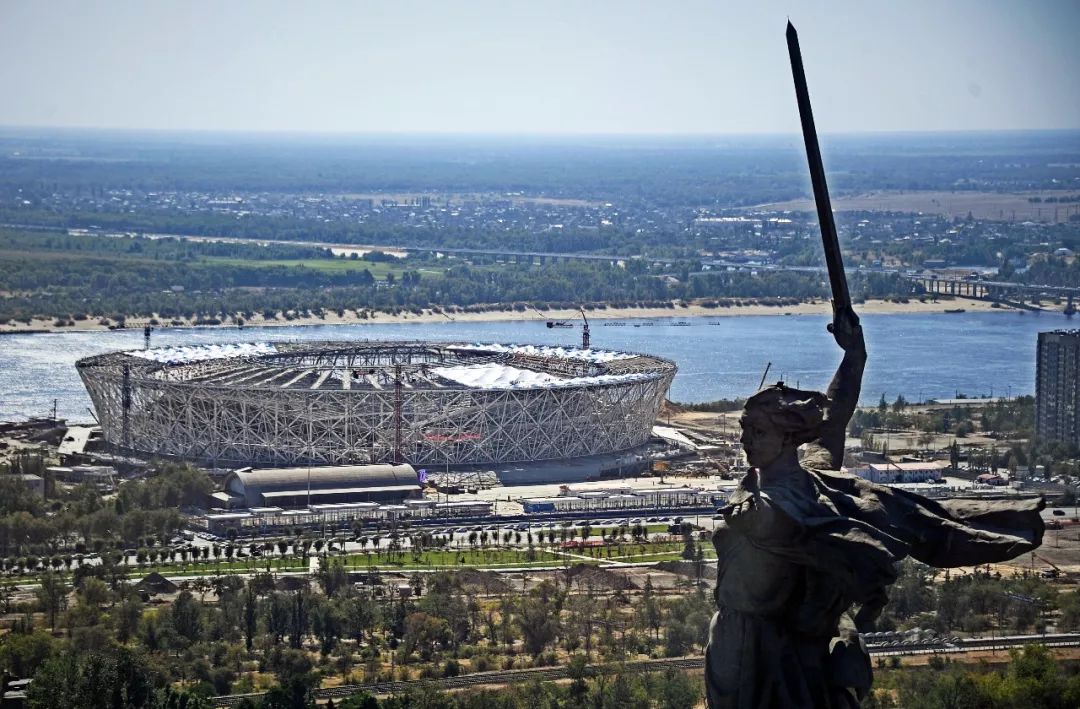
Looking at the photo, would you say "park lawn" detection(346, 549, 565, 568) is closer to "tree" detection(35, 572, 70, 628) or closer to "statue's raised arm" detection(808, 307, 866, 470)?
"tree" detection(35, 572, 70, 628)

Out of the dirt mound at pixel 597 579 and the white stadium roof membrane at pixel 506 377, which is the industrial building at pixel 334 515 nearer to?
the white stadium roof membrane at pixel 506 377

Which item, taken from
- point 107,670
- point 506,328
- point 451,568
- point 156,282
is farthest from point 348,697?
point 156,282

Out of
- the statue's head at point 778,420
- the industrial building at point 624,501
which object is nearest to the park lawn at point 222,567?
the industrial building at point 624,501

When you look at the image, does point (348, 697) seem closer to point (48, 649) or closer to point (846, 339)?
point (48, 649)

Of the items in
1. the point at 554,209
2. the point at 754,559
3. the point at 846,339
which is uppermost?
the point at 846,339

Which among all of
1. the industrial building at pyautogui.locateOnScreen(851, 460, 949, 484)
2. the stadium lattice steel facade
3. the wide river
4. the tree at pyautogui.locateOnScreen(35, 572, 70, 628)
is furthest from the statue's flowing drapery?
the wide river
